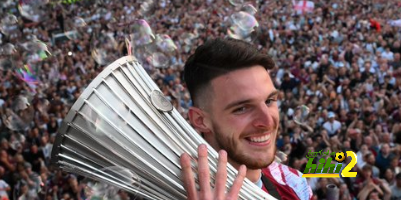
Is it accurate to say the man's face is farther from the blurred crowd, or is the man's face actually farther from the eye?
the blurred crowd

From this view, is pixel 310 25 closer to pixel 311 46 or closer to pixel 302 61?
pixel 311 46

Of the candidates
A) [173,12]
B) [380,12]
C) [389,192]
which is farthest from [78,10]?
[389,192]

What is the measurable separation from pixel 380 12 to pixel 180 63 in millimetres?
12351

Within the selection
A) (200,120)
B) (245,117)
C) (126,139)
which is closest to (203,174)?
(126,139)

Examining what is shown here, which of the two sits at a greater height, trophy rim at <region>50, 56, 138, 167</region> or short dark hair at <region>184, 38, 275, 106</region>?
trophy rim at <region>50, 56, 138, 167</region>

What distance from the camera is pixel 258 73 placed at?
6.05 ft

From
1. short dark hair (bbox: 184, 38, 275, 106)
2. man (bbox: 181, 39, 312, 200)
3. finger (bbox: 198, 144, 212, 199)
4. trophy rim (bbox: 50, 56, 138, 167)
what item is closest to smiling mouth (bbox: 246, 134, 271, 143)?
man (bbox: 181, 39, 312, 200)

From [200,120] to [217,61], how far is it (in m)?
0.23

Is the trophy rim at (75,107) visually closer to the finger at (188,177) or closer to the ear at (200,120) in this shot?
the finger at (188,177)

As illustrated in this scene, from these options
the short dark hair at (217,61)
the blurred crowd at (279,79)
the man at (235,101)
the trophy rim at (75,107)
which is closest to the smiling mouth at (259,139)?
the man at (235,101)

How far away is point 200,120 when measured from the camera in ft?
6.21

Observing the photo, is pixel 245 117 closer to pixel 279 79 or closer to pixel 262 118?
pixel 262 118

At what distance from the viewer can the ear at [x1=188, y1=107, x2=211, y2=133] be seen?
186 centimetres

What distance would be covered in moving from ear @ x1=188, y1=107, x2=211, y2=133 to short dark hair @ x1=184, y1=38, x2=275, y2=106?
33 mm
